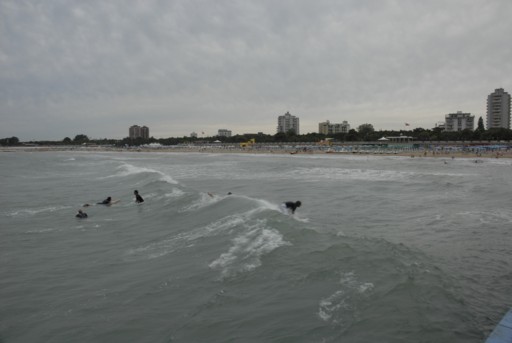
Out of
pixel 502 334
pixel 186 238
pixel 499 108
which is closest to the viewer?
pixel 502 334

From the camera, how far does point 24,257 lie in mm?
10289

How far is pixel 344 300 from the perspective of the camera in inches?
269

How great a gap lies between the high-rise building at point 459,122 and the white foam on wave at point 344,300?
190780 mm

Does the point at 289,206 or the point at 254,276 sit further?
the point at 289,206

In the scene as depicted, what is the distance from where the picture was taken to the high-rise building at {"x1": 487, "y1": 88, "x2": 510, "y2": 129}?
17525cm

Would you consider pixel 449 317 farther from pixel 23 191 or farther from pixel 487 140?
pixel 487 140

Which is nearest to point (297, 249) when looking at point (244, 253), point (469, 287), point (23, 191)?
point (244, 253)

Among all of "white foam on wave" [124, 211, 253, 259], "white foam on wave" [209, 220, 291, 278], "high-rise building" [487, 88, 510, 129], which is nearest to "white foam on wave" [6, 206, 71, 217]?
"white foam on wave" [124, 211, 253, 259]

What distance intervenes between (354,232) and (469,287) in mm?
4813

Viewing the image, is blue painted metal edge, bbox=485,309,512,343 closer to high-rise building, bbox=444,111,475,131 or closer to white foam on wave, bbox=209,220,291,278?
white foam on wave, bbox=209,220,291,278

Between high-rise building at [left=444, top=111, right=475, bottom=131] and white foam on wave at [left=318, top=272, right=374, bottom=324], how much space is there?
190780 millimetres

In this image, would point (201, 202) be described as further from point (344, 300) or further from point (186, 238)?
point (344, 300)

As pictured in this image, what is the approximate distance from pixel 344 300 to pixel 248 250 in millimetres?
3701

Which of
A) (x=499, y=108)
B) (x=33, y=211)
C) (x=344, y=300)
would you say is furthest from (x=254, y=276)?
(x=499, y=108)
